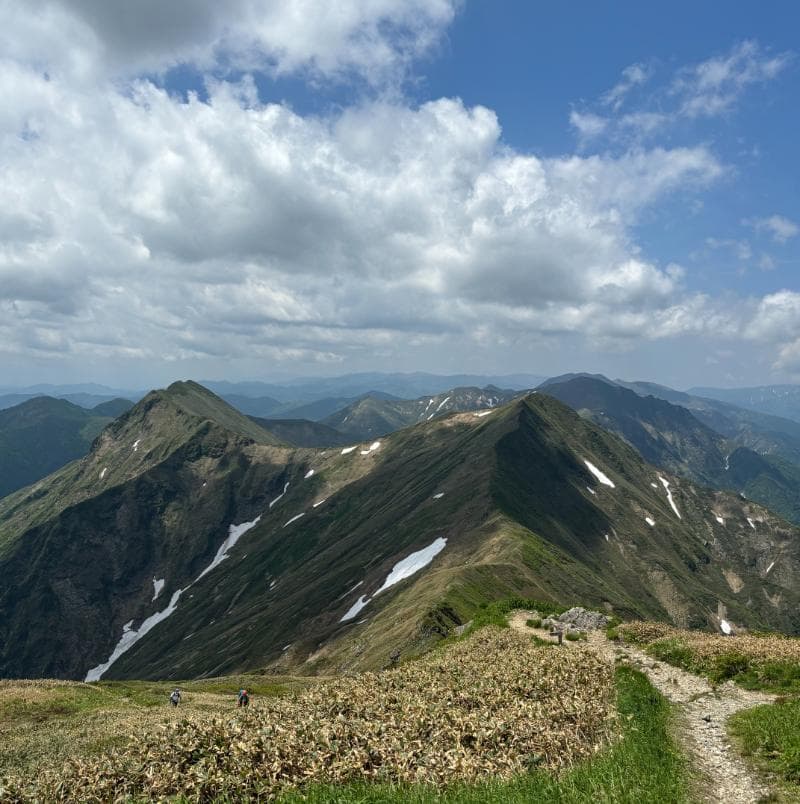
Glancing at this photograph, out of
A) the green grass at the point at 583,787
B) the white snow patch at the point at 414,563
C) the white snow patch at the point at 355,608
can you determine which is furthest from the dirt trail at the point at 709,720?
the white snow patch at the point at 414,563

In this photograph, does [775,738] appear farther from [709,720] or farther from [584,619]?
[584,619]

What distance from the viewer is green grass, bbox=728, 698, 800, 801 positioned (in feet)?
54.0

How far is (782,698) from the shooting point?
80.3 ft

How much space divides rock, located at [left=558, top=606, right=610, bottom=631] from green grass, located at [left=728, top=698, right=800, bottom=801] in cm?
2537

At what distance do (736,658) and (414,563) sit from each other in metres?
112

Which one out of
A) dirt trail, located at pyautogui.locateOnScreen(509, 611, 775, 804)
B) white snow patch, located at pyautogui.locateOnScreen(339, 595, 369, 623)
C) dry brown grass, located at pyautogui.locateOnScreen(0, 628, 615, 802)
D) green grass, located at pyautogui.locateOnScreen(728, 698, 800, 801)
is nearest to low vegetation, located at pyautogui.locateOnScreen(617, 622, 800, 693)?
dirt trail, located at pyautogui.locateOnScreen(509, 611, 775, 804)

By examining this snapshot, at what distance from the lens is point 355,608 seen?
12800cm

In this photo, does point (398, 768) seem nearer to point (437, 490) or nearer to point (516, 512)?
point (516, 512)

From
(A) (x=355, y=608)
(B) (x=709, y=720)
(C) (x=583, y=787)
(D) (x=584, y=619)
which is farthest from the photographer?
(A) (x=355, y=608)

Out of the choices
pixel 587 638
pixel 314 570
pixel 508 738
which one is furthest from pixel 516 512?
pixel 508 738

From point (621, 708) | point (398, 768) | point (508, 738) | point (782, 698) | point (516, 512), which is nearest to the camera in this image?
point (398, 768)

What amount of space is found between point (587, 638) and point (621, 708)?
24069mm

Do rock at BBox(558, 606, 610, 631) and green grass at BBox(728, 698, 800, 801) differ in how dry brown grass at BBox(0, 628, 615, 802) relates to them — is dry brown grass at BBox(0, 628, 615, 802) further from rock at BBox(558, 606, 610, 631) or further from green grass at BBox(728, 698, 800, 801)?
rock at BBox(558, 606, 610, 631)

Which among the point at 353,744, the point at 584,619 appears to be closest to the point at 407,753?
the point at 353,744
